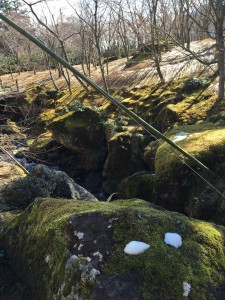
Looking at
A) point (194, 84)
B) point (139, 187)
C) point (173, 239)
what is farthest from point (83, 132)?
point (173, 239)

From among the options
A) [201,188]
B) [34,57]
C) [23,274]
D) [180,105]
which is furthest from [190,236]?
[34,57]

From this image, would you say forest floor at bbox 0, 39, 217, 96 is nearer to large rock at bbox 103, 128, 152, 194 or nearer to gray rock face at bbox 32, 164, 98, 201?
large rock at bbox 103, 128, 152, 194

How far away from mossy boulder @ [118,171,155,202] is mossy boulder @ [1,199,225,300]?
4.27m

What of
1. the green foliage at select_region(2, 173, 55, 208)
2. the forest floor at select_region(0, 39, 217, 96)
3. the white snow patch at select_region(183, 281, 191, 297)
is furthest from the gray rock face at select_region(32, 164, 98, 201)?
the forest floor at select_region(0, 39, 217, 96)

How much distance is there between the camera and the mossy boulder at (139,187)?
7807mm

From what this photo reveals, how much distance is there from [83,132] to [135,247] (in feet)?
39.0

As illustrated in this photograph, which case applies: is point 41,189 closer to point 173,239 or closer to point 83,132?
point 173,239

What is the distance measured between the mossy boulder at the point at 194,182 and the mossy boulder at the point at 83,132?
7.60m

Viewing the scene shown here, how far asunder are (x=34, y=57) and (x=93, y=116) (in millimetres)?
26008

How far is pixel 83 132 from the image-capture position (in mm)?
14562

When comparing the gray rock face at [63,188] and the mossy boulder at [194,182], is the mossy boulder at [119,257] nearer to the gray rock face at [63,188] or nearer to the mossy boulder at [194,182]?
the mossy boulder at [194,182]

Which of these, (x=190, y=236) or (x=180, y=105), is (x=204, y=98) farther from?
(x=190, y=236)

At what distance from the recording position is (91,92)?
22188 mm

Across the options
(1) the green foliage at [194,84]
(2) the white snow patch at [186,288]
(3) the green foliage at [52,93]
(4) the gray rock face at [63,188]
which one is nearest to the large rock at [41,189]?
(4) the gray rock face at [63,188]
